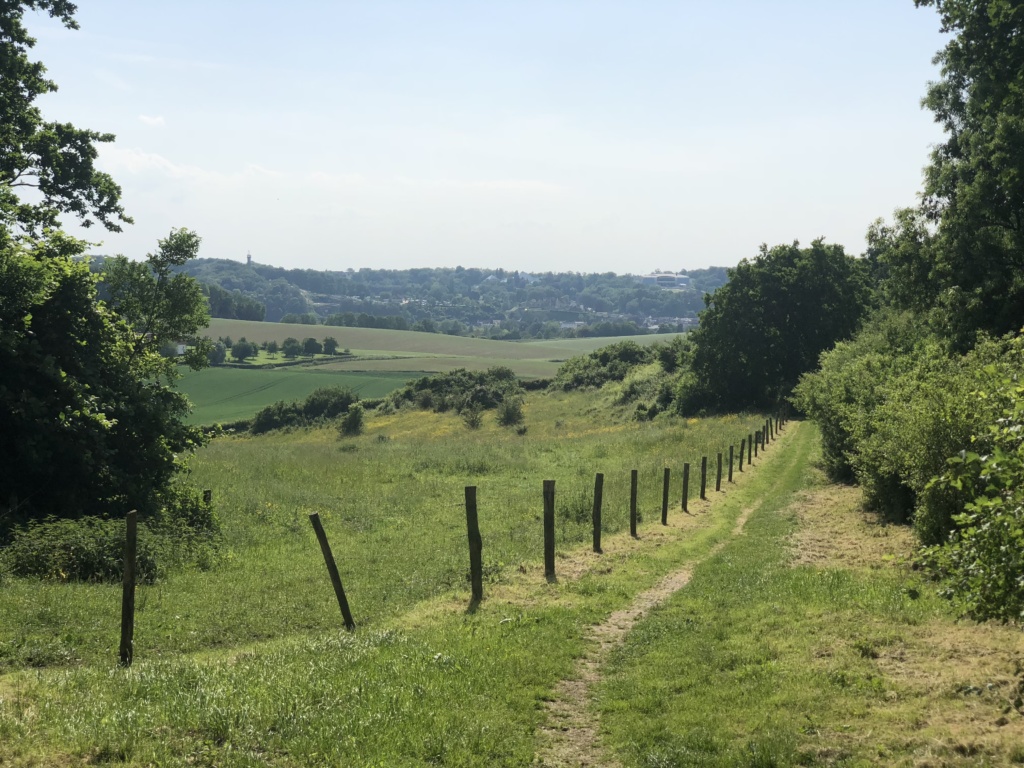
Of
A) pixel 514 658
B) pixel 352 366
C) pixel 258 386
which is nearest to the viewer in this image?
pixel 514 658

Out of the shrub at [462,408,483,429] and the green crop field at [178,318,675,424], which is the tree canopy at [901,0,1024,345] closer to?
the shrub at [462,408,483,429]

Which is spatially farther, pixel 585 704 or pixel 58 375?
pixel 58 375

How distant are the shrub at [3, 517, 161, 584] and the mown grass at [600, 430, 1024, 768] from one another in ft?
32.4

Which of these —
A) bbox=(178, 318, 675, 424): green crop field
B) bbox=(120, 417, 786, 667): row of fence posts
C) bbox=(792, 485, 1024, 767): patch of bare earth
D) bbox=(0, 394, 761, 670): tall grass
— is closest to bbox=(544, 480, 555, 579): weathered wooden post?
bbox=(120, 417, 786, 667): row of fence posts

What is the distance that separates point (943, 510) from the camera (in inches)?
553

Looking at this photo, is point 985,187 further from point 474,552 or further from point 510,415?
point 510,415

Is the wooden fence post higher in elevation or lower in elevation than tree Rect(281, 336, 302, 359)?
lower

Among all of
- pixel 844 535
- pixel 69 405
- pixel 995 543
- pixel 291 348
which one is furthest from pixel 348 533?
pixel 291 348

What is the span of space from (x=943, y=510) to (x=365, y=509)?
1725 centimetres

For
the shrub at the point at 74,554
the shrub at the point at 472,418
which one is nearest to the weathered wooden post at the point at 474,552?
the shrub at the point at 74,554

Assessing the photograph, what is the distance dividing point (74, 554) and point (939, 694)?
14444mm

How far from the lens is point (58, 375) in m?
18.8

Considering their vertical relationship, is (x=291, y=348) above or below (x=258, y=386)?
above

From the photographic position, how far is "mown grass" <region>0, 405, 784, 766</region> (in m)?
7.38
